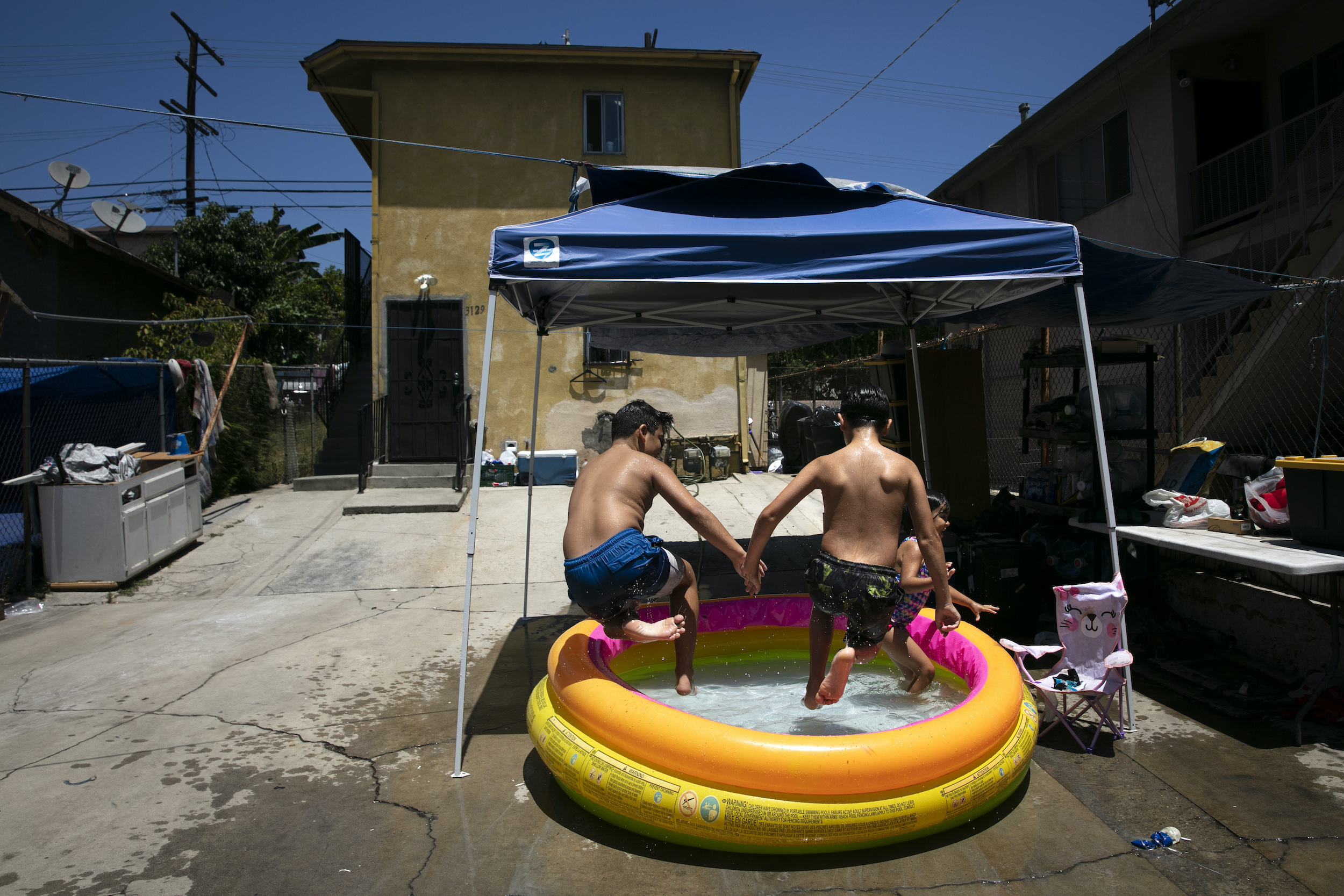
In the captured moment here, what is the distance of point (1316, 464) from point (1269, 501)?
60 centimetres

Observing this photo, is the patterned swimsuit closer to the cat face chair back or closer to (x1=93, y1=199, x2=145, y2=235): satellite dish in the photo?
the cat face chair back

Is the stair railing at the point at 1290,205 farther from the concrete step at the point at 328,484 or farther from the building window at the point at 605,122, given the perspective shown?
the concrete step at the point at 328,484

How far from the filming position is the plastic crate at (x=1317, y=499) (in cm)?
373

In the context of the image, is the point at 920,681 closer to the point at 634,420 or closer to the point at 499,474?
the point at 634,420

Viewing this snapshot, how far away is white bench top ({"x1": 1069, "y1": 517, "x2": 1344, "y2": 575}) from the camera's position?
3.58m

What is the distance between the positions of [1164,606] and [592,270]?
15.2ft

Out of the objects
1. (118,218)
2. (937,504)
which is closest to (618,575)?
(937,504)

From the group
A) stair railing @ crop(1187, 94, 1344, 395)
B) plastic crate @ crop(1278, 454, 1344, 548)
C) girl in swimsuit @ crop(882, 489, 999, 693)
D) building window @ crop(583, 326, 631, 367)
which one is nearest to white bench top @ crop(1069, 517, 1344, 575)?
plastic crate @ crop(1278, 454, 1344, 548)

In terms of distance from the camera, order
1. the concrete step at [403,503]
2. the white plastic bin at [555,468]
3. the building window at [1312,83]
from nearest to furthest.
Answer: the building window at [1312,83] < the concrete step at [403,503] < the white plastic bin at [555,468]

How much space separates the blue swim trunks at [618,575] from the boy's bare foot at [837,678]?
2.88ft

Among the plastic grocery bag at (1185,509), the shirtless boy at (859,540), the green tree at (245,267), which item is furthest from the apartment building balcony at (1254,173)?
the green tree at (245,267)

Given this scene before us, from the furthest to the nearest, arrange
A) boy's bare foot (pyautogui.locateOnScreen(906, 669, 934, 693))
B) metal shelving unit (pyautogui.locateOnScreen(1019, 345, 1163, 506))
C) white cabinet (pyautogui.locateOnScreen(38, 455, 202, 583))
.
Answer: white cabinet (pyautogui.locateOnScreen(38, 455, 202, 583)) → metal shelving unit (pyautogui.locateOnScreen(1019, 345, 1163, 506)) → boy's bare foot (pyautogui.locateOnScreen(906, 669, 934, 693))

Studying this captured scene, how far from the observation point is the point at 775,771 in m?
2.85

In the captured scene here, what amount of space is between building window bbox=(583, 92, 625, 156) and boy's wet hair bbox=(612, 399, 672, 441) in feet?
32.9
